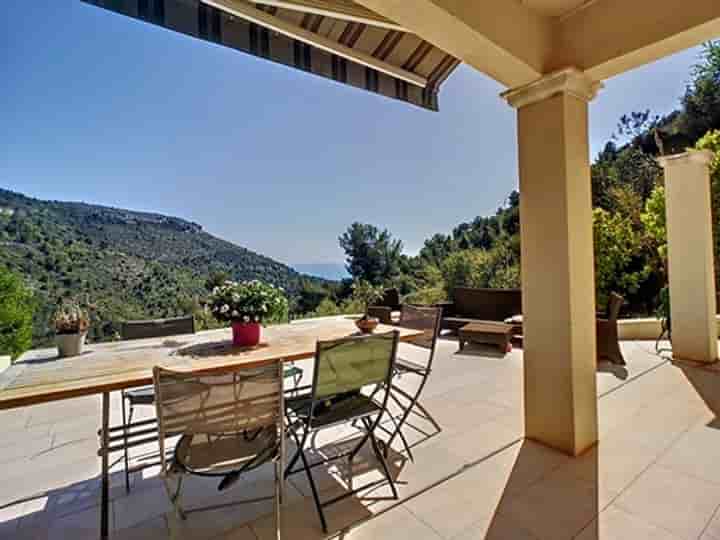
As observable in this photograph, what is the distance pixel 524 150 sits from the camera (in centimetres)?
240

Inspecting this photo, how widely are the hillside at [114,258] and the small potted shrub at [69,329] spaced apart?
4253 millimetres

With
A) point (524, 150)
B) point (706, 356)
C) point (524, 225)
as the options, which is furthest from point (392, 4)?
point (706, 356)

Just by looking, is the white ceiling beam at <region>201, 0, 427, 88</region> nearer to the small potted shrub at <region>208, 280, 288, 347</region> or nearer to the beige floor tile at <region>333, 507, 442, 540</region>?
the small potted shrub at <region>208, 280, 288, 347</region>

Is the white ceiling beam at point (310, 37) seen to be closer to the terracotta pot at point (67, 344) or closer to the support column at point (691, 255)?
the terracotta pot at point (67, 344)

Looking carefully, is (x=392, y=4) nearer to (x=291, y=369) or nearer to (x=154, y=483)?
(x=291, y=369)

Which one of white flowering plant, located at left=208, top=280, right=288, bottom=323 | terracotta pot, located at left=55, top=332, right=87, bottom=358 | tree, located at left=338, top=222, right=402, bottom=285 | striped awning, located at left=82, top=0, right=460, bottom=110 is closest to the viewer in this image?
striped awning, located at left=82, top=0, right=460, bottom=110

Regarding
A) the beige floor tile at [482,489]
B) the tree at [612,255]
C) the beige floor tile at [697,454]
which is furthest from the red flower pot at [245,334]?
the tree at [612,255]

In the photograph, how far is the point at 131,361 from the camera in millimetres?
1900

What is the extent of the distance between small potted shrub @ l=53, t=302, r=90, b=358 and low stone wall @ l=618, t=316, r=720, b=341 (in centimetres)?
659

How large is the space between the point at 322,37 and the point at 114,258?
9975 mm

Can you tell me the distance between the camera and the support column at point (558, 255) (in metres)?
2.21

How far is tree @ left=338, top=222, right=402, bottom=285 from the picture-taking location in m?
16.1

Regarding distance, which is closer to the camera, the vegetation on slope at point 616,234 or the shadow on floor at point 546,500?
the shadow on floor at point 546,500

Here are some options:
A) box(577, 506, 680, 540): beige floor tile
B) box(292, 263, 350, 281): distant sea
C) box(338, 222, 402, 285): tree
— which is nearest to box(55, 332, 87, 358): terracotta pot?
box(577, 506, 680, 540): beige floor tile
